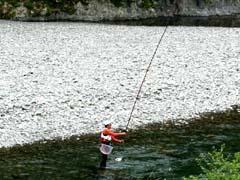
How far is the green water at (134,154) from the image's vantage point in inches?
669

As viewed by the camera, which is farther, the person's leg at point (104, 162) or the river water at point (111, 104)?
the river water at point (111, 104)

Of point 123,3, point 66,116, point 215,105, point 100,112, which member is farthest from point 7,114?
point 123,3

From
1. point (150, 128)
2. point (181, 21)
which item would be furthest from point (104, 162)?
point (181, 21)

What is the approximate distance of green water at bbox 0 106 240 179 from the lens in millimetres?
16984

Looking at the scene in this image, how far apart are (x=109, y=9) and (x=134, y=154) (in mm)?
41237

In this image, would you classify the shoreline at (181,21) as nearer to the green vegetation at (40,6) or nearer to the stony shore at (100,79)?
the green vegetation at (40,6)

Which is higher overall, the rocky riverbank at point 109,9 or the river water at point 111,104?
the rocky riverbank at point 109,9

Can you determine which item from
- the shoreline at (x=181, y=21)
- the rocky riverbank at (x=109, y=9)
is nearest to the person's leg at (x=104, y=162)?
the rocky riverbank at (x=109, y=9)

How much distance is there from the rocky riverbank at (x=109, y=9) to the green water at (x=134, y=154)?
3380cm

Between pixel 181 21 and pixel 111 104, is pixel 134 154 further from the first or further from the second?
pixel 181 21

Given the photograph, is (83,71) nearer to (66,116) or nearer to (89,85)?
(89,85)

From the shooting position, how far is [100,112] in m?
23.2

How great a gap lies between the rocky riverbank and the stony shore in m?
8.93

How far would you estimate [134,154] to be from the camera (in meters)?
19.0
